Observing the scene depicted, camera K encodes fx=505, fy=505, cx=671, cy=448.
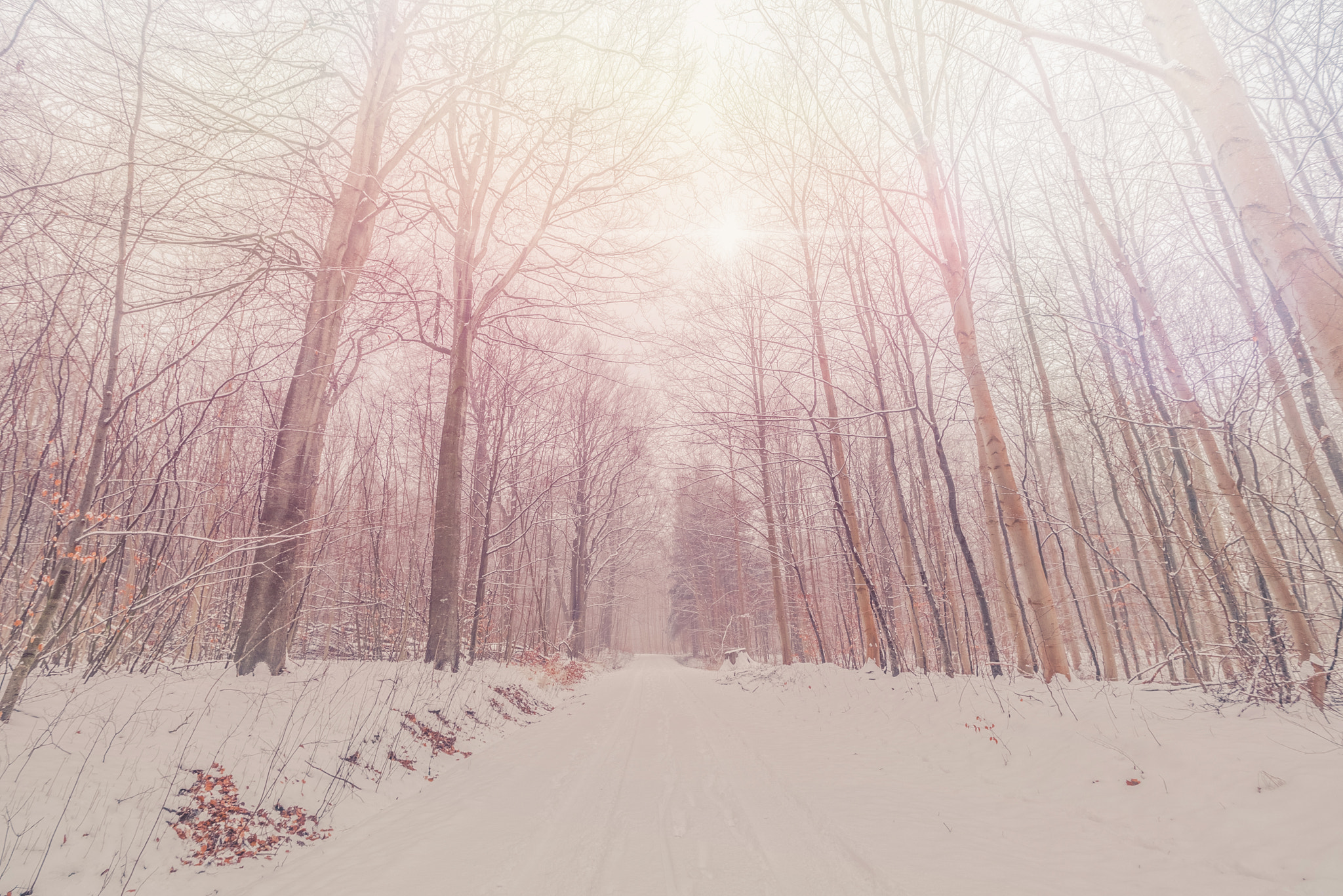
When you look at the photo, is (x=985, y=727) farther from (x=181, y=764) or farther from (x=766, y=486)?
(x=766, y=486)

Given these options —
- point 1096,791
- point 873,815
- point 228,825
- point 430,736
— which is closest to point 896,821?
point 873,815

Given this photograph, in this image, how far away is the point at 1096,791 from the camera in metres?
3.24

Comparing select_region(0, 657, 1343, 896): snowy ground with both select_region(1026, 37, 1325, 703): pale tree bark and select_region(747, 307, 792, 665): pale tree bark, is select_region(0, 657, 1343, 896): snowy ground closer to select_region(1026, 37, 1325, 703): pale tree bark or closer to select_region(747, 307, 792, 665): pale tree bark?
select_region(1026, 37, 1325, 703): pale tree bark

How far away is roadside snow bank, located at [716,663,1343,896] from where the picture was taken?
2355 millimetres

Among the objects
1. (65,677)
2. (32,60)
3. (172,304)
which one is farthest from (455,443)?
(32,60)

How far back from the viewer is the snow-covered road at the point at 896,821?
8.01 feet

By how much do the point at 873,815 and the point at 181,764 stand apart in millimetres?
4423

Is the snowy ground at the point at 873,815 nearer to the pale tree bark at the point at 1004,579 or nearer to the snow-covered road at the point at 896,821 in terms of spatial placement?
the snow-covered road at the point at 896,821

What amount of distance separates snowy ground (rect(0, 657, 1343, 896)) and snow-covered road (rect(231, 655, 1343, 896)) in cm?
1

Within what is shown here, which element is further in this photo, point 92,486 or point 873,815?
point 873,815

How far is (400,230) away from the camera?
8.42m

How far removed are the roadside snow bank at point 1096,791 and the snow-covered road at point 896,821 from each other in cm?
1

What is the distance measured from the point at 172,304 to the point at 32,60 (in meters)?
1.78

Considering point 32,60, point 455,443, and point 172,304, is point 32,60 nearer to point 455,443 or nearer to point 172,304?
point 172,304
